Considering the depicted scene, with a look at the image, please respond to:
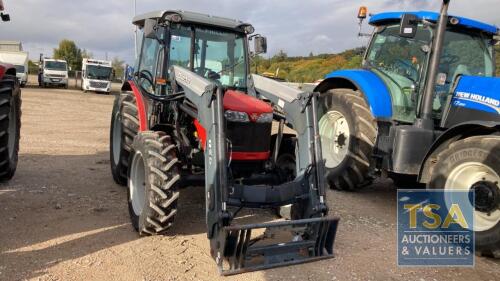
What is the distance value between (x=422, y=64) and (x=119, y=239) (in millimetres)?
4138

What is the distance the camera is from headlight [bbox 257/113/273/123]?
14.3 feet

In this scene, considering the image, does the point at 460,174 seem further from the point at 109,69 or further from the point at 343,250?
the point at 109,69

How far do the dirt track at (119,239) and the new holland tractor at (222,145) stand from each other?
0.27 meters

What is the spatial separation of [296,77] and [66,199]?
23537 millimetres

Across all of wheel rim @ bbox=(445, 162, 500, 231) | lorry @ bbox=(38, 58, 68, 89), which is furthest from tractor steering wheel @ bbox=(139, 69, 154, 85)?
lorry @ bbox=(38, 58, 68, 89)

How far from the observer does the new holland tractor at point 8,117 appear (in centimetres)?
543

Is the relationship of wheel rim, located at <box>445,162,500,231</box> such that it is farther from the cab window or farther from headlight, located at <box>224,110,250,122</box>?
the cab window

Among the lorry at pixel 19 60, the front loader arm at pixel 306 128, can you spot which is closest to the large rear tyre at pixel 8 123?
the front loader arm at pixel 306 128

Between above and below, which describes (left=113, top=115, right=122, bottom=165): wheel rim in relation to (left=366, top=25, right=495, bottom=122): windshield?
below

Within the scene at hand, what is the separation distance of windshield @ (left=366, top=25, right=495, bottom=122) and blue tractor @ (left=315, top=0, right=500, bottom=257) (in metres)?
0.01

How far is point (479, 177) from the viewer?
4.52 m

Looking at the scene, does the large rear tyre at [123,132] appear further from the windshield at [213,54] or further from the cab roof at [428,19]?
the cab roof at [428,19]

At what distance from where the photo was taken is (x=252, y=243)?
353 centimetres

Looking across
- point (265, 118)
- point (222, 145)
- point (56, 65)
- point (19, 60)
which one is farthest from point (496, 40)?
point (56, 65)
